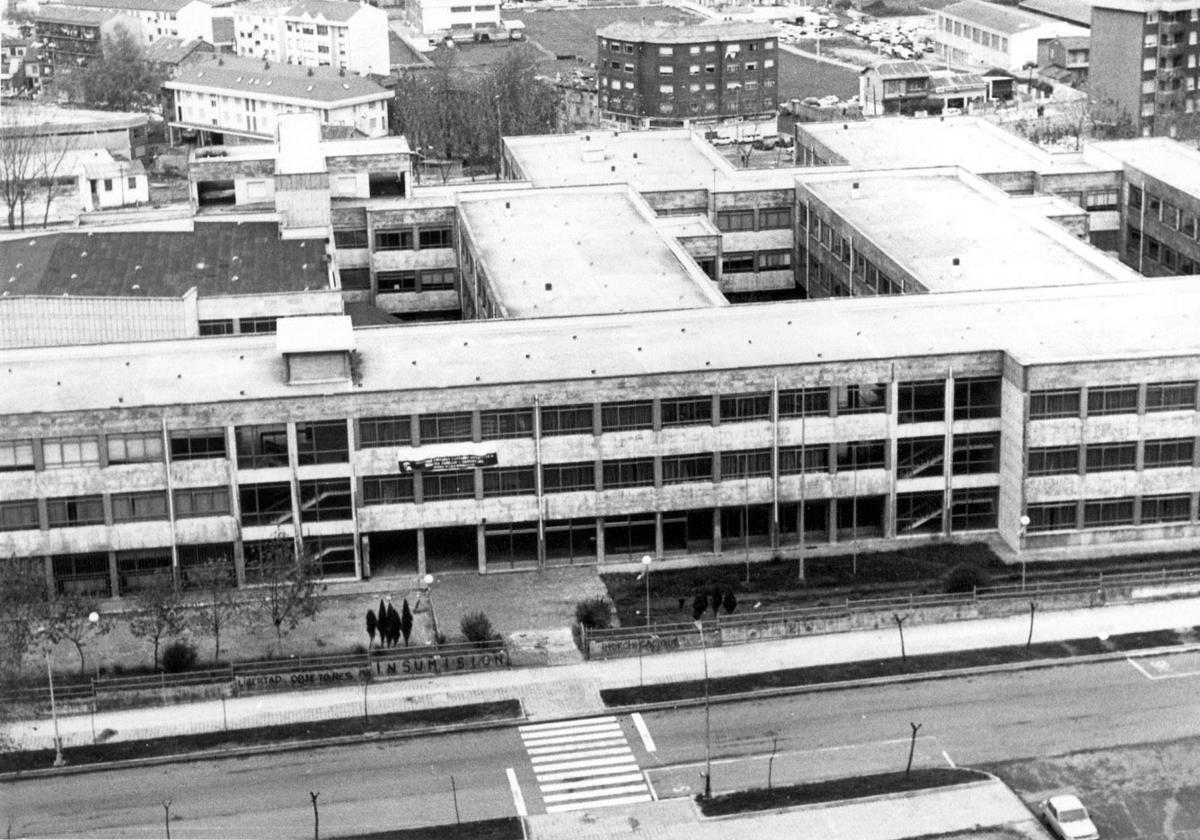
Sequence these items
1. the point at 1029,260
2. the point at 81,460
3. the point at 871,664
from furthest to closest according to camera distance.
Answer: the point at 1029,260
the point at 81,460
the point at 871,664

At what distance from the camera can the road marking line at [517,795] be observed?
84938 millimetres

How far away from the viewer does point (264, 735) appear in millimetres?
91875

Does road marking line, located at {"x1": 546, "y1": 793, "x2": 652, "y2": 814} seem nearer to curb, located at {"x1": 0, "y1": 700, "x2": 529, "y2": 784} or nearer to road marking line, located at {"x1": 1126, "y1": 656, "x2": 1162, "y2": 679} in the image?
curb, located at {"x1": 0, "y1": 700, "x2": 529, "y2": 784}

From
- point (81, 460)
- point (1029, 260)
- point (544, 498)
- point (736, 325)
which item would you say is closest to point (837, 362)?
point (736, 325)

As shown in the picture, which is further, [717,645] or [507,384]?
[507,384]

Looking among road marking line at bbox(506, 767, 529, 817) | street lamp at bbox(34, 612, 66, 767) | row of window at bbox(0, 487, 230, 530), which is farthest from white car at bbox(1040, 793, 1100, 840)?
row of window at bbox(0, 487, 230, 530)

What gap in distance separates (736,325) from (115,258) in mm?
49554

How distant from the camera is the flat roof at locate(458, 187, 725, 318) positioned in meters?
131

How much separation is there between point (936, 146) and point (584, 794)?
10662cm

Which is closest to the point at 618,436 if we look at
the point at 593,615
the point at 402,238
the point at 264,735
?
the point at 593,615

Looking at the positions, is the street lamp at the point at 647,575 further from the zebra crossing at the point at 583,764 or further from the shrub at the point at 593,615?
the zebra crossing at the point at 583,764

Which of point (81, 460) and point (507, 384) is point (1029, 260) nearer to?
point (507, 384)

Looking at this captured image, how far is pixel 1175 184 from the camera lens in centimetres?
16038

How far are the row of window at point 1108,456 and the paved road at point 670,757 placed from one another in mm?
17522
